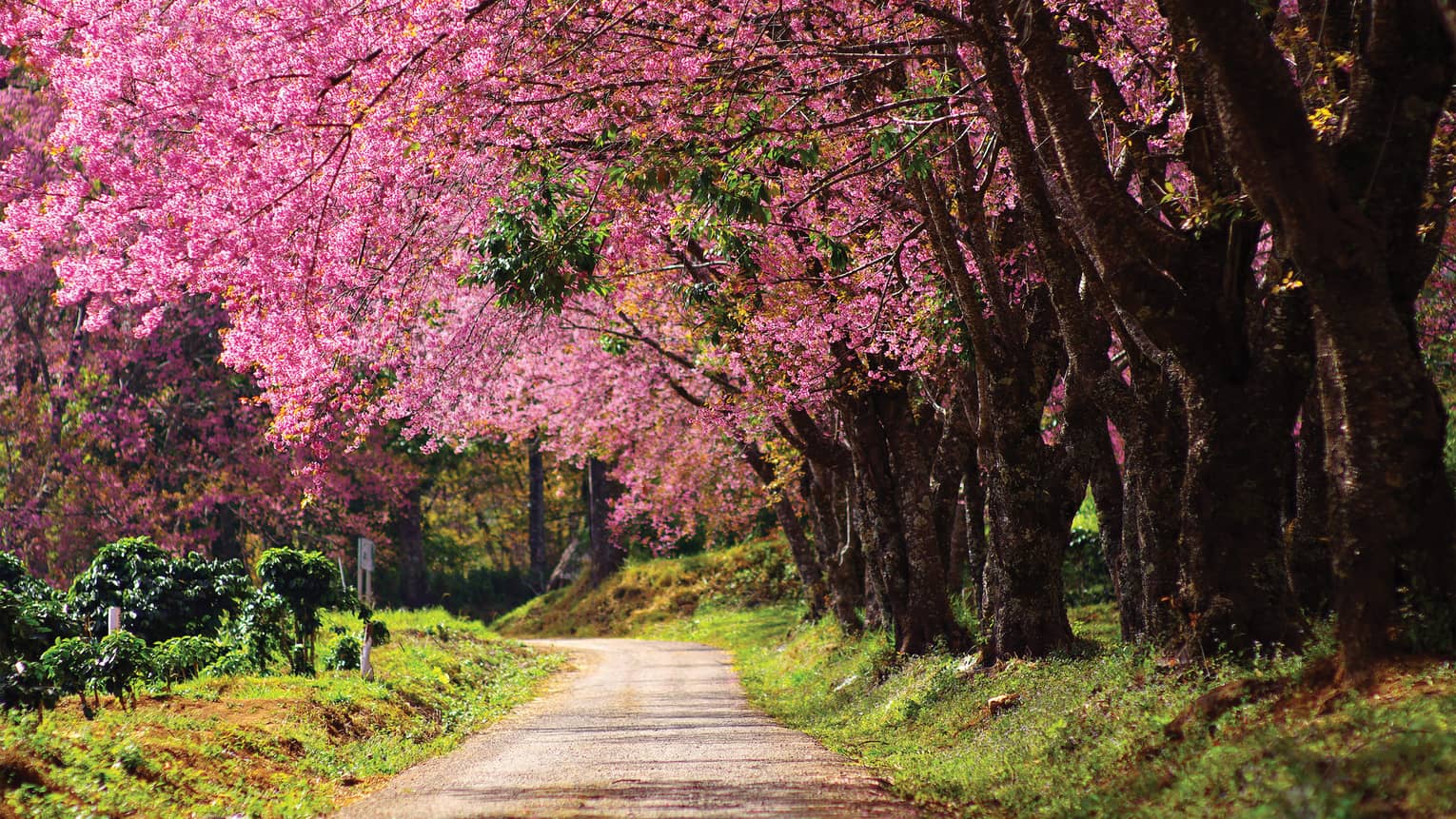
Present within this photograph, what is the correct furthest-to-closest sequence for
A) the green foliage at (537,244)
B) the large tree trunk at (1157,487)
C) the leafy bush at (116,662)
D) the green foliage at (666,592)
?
the green foliage at (666,592) → the green foliage at (537,244) → the large tree trunk at (1157,487) → the leafy bush at (116,662)

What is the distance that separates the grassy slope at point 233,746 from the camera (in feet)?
29.5

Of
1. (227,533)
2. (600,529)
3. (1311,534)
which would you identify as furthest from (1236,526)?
(600,529)

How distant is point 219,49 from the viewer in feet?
42.5

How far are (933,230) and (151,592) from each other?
10.2 m

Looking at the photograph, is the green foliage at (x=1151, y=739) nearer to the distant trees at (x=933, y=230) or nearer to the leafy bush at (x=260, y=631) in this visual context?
the distant trees at (x=933, y=230)

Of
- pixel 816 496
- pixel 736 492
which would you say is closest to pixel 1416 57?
pixel 816 496

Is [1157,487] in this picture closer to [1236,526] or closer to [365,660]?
[1236,526]

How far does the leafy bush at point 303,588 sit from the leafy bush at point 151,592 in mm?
508

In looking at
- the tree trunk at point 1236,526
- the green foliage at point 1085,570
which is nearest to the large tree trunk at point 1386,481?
the tree trunk at point 1236,526

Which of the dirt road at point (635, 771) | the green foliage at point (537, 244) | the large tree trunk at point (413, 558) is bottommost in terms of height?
the dirt road at point (635, 771)

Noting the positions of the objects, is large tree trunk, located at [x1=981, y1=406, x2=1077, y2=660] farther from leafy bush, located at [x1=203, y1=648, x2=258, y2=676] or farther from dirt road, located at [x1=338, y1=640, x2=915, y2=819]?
leafy bush, located at [x1=203, y1=648, x2=258, y2=676]

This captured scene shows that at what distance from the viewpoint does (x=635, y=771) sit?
36.9ft

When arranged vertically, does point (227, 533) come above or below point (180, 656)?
above

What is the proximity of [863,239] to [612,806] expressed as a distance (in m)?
11.2
